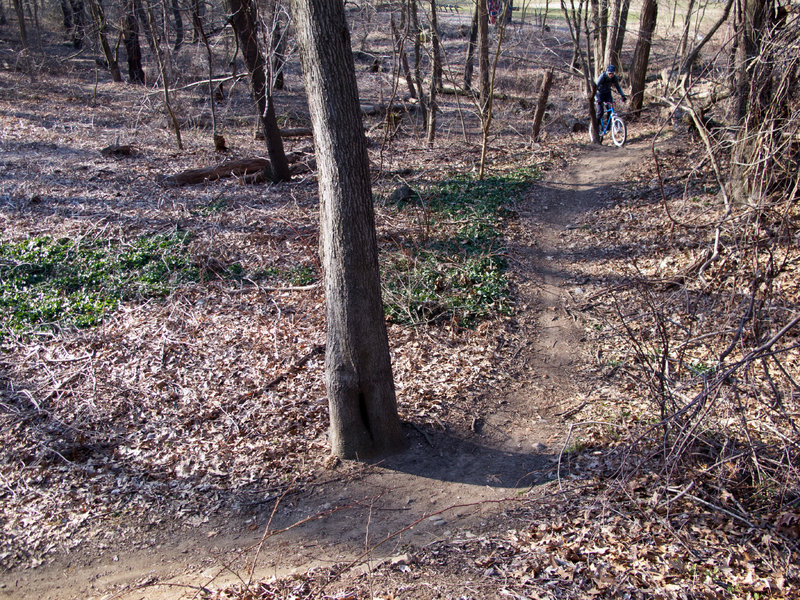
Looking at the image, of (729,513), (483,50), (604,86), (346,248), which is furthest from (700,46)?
(483,50)

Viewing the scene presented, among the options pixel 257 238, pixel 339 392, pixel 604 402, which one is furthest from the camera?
pixel 257 238

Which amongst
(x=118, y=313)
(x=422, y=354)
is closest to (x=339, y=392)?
(x=422, y=354)

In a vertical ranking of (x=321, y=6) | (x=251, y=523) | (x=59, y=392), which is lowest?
(x=251, y=523)

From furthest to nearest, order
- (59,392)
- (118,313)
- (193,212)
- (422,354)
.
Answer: (193,212), (118,313), (422,354), (59,392)

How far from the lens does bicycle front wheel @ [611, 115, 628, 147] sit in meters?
14.4

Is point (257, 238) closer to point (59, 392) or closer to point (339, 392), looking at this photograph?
→ point (59, 392)

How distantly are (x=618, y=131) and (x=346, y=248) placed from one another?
474 inches

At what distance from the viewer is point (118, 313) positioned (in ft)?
26.7

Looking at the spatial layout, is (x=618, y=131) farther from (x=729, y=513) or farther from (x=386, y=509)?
(x=386, y=509)

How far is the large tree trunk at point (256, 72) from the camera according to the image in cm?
1083

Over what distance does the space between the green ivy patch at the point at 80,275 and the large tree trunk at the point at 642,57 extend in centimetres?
1407

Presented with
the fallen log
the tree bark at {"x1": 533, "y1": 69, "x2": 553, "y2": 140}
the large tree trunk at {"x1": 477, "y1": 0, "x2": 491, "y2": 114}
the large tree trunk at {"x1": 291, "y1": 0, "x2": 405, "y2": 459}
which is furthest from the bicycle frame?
the large tree trunk at {"x1": 291, "y1": 0, "x2": 405, "y2": 459}

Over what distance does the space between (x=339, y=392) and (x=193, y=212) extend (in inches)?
276

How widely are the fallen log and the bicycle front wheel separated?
875 centimetres
